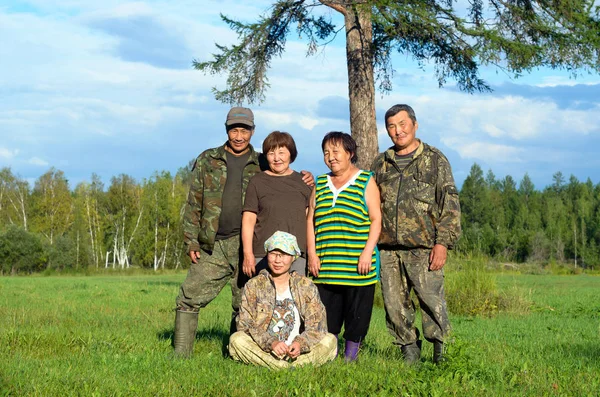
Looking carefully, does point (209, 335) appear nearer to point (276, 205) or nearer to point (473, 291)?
point (276, 205)

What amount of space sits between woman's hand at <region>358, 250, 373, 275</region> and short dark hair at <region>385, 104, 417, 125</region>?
124 cm

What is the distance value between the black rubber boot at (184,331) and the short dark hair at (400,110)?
2743 mm

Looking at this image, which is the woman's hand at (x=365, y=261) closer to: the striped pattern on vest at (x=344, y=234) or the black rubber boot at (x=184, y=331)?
the striped pattern on vest at (x=344, y=234)

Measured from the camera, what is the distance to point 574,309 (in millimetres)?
14211

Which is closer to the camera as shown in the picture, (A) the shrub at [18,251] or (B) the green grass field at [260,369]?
(B) the green grass field at [260,369]

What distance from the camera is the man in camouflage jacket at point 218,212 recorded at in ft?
22.6

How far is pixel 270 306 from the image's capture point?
20.6ft

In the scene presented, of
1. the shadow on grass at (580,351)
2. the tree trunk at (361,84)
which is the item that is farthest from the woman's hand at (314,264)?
the tree trunk at (361,84)

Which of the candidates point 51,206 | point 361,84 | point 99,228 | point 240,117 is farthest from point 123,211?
point 240,117

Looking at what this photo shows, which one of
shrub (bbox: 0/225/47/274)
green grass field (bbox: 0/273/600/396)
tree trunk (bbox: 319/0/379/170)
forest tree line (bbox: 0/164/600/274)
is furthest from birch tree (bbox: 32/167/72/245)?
→ green grass field (bbox: 0/273/600/396)

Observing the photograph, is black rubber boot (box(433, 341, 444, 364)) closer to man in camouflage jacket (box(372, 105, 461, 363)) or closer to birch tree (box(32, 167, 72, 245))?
man in camouflage jacket (box(372, 105, 461, 363))

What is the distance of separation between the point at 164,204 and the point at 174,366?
65.3 metres

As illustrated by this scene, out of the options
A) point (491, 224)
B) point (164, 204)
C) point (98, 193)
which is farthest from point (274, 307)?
point (491, 224)

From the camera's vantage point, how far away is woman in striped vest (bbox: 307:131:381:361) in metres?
6.30
